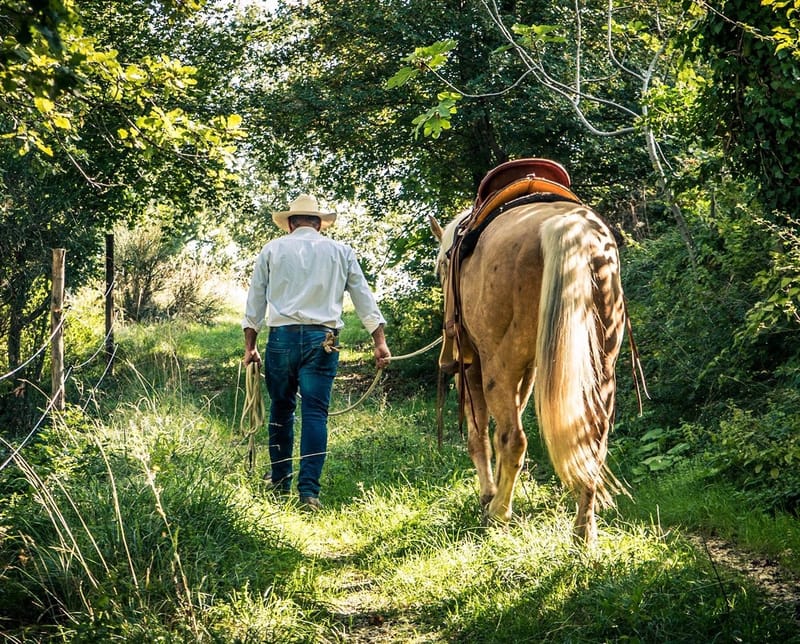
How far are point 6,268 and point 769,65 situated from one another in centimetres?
816

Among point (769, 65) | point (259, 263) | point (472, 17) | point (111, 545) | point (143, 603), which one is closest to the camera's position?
point (143, 603)

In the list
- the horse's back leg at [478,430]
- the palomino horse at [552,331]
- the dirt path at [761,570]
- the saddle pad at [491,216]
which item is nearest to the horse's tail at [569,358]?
the palomino horse at [552,331]

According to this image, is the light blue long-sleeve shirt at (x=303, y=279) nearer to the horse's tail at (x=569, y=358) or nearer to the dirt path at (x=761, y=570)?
the horse's tail at (x=569, y=358)

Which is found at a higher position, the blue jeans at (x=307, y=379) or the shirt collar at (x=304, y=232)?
the shirt collar at (x=304, y=232)

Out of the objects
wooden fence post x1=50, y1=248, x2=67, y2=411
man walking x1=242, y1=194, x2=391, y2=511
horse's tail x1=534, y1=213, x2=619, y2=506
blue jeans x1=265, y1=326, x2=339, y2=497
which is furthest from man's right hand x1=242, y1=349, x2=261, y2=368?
horse's tail x1=534, y1=213, x2=619, y2=506

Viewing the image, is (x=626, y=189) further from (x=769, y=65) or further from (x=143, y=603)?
(x=143, y=603)

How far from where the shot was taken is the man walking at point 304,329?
5.91 m

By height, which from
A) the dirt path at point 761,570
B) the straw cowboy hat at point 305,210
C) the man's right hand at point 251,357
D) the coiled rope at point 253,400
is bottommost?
the dirt path at point 761,570

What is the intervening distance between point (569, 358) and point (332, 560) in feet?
6.34

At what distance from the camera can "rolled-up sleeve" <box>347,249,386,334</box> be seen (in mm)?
6236

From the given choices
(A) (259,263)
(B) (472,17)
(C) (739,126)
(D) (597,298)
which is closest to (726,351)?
(C) (739,126)

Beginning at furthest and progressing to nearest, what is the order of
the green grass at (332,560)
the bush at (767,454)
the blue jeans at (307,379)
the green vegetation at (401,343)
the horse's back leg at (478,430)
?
the blue jeans at (307,379) < the horse's back leg at (478,430) < the bush at (767,454) < the green vegetation at (401,343) < the green grass at (332,560)

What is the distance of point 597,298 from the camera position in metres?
4.24

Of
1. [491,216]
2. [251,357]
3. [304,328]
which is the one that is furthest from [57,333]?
[491,216]
